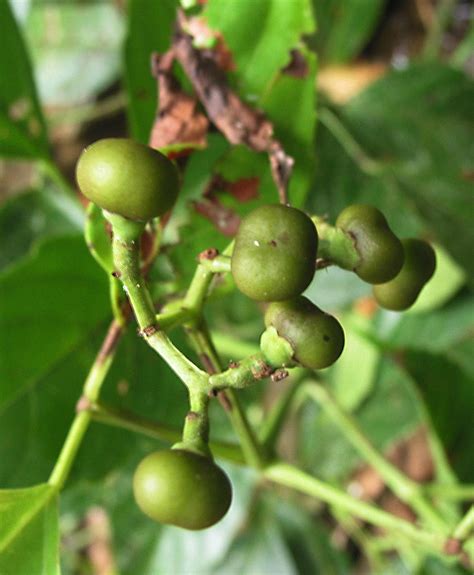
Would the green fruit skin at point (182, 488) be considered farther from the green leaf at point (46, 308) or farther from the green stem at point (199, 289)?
the green leaf at point (46, 308)

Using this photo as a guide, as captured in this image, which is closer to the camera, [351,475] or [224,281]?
[224,281]

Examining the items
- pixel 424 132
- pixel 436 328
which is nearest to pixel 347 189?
pixel 424 132

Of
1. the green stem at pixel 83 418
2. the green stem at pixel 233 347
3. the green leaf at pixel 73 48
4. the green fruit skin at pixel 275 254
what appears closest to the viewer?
the green fruit skin at pixel 275 254

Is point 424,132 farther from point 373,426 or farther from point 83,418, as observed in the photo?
point 83,418

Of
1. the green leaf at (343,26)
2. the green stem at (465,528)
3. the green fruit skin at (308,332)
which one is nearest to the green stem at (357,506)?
the green stem at (465,528)

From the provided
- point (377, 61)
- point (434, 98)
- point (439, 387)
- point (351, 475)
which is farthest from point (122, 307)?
point (377, 61)

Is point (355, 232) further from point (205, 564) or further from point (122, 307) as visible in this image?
point (205, 564)

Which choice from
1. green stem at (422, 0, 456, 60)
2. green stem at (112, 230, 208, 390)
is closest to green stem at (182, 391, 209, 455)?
green stem at (112, 230, 208, 390)
